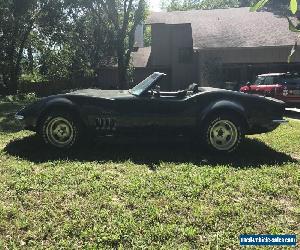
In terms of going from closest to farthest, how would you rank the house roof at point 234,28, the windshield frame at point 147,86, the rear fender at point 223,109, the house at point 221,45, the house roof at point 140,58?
the rear fender at point 223,109 → the windshield frame at point 147,86 → the house roof at point 234,28 → the house at point 221,45 → the house roof at point 140,58

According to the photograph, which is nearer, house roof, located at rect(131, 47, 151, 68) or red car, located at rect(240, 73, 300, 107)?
red car, located at rect(240, 73, 300, 107)

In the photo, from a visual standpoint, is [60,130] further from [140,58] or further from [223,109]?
[140,58]

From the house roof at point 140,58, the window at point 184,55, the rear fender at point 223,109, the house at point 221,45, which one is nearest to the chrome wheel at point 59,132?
the rear fender at point 223,109

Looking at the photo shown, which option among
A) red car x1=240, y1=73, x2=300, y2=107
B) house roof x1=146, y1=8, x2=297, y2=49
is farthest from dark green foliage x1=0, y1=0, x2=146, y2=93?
red car x1=240, y1=73, x2=300, y2=107

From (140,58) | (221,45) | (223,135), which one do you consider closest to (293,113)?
(223,135)

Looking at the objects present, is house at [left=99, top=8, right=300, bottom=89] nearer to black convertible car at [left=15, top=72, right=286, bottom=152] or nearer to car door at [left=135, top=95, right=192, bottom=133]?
black convertible car at [left=15, top=72, right=286, bottom=152]

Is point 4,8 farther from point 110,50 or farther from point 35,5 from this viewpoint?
point 110,50

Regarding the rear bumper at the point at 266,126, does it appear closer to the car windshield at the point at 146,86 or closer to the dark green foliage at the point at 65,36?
the car windshield at the point at 146,86

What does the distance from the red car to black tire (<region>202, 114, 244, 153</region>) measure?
8.19 meters

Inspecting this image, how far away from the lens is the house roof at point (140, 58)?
36.8 m

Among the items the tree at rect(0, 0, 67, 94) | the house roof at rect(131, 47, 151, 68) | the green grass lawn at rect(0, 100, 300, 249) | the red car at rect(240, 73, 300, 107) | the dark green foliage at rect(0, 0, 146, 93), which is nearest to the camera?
the green grass lawn at rect(0, 100, 300, 249)

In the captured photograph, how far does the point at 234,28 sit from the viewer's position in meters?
24.0

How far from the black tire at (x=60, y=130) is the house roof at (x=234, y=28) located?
1600cm

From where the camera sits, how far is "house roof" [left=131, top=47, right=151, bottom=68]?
36.8 metres
